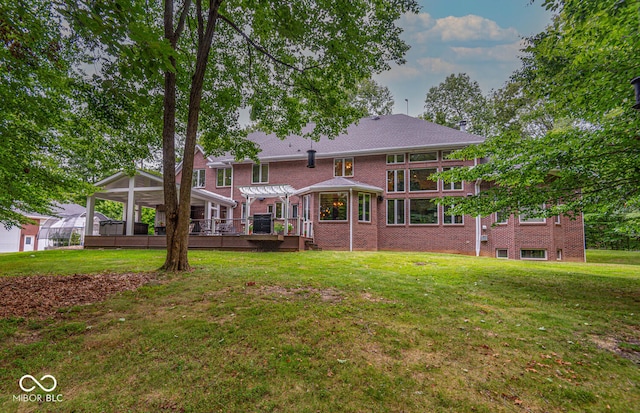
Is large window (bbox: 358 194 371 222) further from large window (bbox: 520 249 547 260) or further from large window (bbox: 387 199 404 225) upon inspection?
large window (bbox: 520 249 547 260)

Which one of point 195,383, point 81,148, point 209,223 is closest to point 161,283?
point 195,383

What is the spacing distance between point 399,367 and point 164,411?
212cm

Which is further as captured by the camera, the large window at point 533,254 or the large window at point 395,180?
the large window at point 395,180

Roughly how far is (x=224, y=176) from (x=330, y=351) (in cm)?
1845

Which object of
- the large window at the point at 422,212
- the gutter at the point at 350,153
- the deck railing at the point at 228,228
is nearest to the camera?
the deck railing at the point at 228,228

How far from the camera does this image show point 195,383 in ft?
8.76

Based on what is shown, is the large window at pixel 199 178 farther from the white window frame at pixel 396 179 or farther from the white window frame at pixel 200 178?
the white window frame at pixel 396 179

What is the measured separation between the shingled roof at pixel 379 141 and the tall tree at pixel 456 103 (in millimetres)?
10880

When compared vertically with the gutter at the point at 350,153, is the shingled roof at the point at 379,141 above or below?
above

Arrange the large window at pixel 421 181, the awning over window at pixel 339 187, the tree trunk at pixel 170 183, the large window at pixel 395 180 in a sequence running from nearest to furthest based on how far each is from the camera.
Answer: the tree trunk at pixel 170 183
the awning over window at pixel 339 187
the large window at pixel 421 181
the large window at pixel 395 180

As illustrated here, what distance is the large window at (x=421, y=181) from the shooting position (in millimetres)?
16562

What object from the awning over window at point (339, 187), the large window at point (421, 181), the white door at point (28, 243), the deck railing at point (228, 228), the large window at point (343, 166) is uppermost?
the large window at point (343, 166)

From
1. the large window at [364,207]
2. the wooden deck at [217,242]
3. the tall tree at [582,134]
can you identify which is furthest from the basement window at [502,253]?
the wooden deck at [217,242]

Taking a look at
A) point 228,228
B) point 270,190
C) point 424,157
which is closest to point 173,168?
point 270,190
